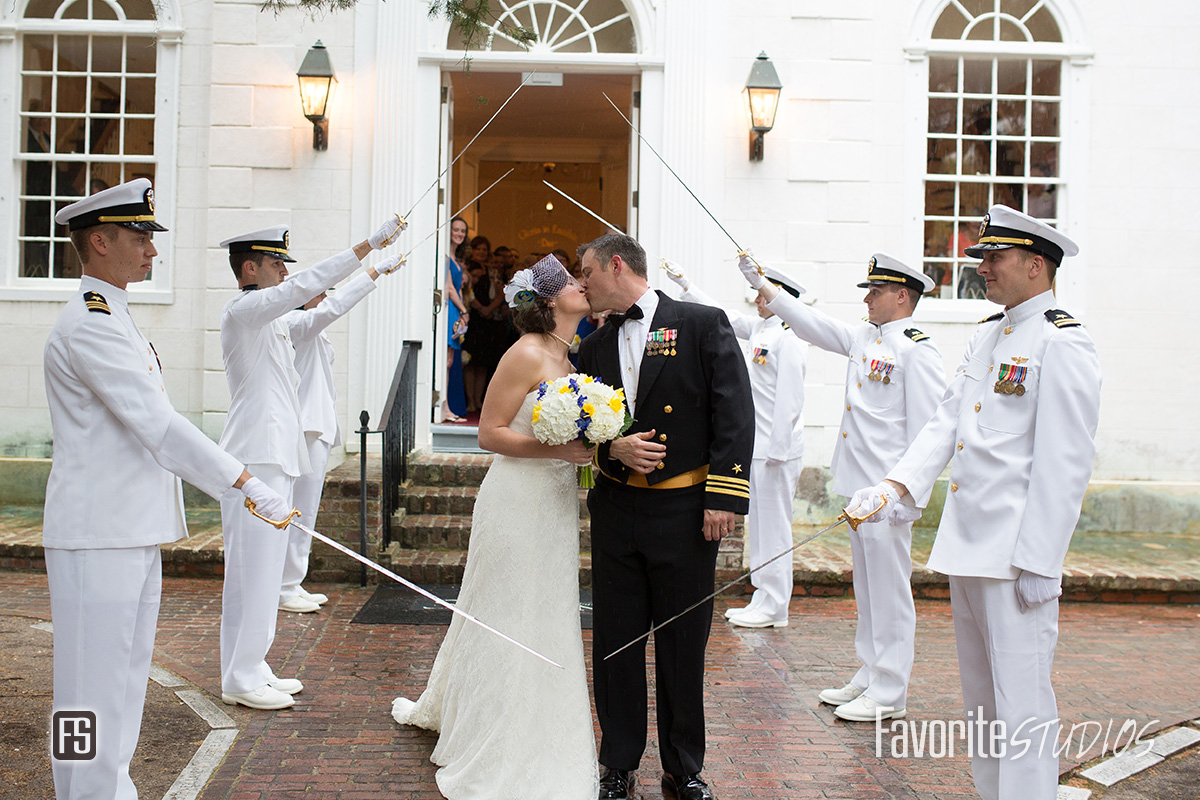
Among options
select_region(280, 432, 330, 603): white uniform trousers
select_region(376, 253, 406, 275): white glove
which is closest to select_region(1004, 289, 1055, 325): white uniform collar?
select_region(376, 253, 406, 275): white glove

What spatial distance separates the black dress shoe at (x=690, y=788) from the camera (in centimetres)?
405

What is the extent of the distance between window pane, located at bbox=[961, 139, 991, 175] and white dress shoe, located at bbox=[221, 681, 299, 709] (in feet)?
25.3

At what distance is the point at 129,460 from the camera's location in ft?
11.7

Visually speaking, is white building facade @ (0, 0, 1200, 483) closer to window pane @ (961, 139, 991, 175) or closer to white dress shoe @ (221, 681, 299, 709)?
window pane @ (961, 139, 991, 175)

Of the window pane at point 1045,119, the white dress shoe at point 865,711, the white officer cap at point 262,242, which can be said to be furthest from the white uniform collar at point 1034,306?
the window pane at point 1045,119

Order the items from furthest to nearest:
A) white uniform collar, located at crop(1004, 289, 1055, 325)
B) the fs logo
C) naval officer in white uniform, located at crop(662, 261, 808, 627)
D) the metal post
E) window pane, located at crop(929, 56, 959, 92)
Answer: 1. window pane, located at crop(929, 56, 959, 92)
2. the metal post
3. naval officer in white uniform, located at crop(662, 261, 808, 627)
4. white uniform collar, located at crop(1004, 289, 1055, 325)
5. the fs logo

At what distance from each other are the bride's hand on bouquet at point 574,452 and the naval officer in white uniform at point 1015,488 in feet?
3.55

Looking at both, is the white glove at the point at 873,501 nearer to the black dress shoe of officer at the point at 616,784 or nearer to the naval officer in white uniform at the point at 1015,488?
the naval officer in white uniform at the point at 1015,488

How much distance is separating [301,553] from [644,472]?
3.78 metres

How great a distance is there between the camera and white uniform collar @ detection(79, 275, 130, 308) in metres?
3.61

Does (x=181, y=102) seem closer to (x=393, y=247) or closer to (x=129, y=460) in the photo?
(x=393, y=247)

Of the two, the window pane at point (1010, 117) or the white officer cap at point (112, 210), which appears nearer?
the white officer cap at point (112, 210)

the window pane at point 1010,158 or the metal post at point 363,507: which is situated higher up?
the window pane at point 1010,158

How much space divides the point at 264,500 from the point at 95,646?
2.36 ft
